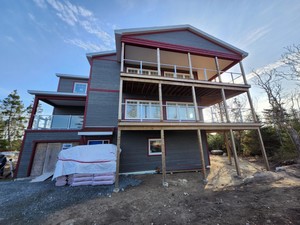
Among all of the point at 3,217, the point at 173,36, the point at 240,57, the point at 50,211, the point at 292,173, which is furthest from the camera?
the point at 240,57

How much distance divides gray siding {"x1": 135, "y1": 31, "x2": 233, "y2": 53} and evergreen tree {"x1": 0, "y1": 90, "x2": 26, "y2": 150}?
84.5 feet

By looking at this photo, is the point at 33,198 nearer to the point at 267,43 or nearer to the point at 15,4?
the point at 15,4

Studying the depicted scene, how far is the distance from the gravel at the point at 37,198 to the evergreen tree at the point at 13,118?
20.4m

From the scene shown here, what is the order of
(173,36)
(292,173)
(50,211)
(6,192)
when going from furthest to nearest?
1. (173,36)
2. (292,173)
3. (6,192)
4. (50,211)

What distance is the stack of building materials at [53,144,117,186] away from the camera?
20.2ft

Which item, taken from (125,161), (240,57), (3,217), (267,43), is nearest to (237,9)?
(240,57)

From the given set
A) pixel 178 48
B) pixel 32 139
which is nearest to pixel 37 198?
pixel 32 139

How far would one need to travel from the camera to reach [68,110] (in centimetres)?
1116

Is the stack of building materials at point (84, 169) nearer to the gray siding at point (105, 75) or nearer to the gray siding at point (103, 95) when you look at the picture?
the gray siding at point (103, 95)

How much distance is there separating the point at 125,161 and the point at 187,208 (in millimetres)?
5481

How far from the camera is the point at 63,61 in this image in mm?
11977

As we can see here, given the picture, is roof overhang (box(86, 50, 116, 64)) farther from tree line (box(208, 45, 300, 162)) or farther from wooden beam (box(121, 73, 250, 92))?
tree line (box(208, 45, 300, 162))

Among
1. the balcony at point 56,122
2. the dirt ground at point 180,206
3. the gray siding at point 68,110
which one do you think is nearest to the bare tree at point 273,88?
the dirt ground at point 180,206

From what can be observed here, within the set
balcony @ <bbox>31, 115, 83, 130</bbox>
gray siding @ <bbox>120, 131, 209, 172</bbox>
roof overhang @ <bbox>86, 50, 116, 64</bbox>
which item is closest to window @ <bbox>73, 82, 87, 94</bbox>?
roof overhang @ <bbox>86, 50, 116, 64</bbox>
